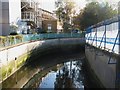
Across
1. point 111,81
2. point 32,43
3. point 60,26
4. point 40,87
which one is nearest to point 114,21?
point 111,81

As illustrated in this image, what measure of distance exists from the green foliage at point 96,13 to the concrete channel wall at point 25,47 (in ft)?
15.7

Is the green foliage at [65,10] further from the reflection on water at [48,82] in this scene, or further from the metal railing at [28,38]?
the reflection on water at [48,82]

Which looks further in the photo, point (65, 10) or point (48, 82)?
point (65, 10)

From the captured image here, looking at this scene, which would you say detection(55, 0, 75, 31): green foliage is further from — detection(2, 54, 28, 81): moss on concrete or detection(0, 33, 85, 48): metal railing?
detection(2, 54, 28, 81): moss on concrete

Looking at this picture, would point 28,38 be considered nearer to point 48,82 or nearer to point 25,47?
point 25,47

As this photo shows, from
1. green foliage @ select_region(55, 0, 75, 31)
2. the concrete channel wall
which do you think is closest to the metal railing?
the concrete channel wall

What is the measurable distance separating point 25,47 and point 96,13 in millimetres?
21830

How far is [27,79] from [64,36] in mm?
23960

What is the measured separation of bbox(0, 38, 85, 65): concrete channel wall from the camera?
17562mm

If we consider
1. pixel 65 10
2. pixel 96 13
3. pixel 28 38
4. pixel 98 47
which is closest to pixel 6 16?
pixel 28 38

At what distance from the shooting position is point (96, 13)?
4391cm

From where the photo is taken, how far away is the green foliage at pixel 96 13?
43.1 meters

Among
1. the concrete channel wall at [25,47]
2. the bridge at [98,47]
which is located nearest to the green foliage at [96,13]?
the concrete channel wall at [25,47]

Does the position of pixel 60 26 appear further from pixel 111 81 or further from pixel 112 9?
pixel 111 81
